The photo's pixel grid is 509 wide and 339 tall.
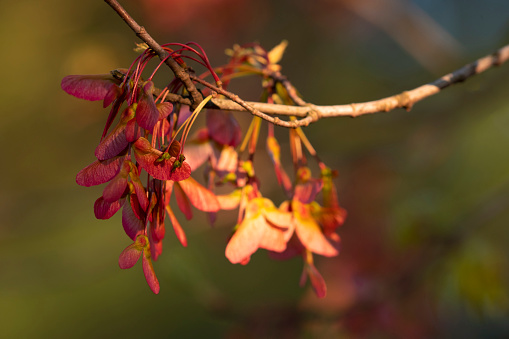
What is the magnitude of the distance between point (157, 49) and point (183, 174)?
138 millimetres

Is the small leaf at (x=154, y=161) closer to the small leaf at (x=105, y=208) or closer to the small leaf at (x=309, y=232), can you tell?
the small leaf at (x=105, y=208)

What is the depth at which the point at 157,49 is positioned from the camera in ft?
1.51

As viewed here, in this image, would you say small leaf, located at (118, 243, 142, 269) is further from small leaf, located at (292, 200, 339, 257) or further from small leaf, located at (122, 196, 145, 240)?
small leaf, located at (292, 200, 339, 257)

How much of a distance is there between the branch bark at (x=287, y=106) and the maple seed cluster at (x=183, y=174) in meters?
0.02

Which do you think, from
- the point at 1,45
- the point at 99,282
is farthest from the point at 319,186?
the point at 99,282

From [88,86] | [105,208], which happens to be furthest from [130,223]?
[88,86]

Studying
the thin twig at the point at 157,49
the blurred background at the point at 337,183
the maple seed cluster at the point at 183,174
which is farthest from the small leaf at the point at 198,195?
the blurred background at the point at 337,183

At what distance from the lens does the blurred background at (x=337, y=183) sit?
1418 millimetres

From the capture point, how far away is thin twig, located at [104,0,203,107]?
1.41ft

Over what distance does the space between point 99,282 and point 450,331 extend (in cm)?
250

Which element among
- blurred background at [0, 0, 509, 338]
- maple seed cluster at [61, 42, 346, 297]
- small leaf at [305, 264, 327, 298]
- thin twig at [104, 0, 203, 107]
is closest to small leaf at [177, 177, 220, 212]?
maple seed cluster at [61, 42, 346, 297]

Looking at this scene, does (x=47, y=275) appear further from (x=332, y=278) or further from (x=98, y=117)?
(x=332, y=278)

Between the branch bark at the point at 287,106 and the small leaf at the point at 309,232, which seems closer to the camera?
the branch bark at the point at 287,106

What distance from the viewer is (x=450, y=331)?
208cm
